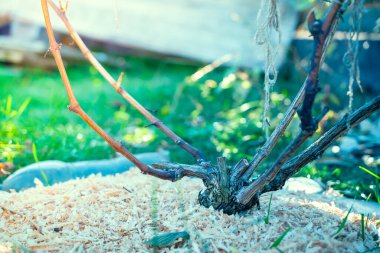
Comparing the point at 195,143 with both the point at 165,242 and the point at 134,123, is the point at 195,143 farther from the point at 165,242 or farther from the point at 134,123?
the point at 165,242

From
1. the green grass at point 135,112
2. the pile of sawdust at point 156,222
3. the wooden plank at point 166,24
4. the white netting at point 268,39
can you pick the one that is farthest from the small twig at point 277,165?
the wooden plank at point 166,24

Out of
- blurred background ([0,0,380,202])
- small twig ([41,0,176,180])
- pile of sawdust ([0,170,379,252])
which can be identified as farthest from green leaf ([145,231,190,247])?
blurred background ([0,0,380,202])

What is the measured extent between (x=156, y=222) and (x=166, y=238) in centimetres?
22

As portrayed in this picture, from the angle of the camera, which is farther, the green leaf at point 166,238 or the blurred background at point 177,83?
the blurred background at point 177,83

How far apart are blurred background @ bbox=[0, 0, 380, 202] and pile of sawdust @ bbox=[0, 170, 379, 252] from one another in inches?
35.9

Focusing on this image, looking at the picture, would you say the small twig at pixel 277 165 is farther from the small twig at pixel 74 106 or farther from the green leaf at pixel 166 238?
the small twig at pixel 74 106

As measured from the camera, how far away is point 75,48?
6.89m

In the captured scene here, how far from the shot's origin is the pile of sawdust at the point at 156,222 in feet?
6.85

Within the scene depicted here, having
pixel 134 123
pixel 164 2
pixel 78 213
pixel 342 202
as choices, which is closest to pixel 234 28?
pixel 164 2

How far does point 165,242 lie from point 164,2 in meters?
5.07

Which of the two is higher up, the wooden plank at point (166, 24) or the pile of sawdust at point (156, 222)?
the wooden plank at point (166, 24)

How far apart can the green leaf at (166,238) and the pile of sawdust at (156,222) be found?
3 cm

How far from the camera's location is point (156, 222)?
229 cm

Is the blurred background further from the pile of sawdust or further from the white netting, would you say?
the white netting
